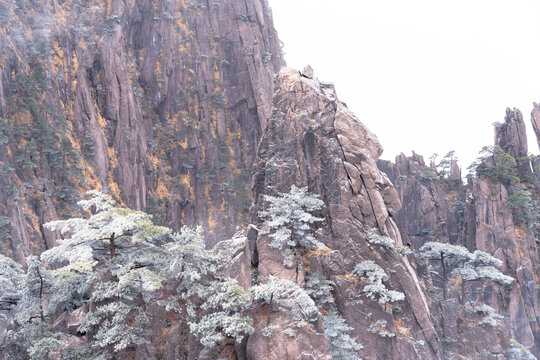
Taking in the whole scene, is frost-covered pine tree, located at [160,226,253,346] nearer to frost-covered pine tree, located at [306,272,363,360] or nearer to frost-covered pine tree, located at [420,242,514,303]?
frost-covered pine tree, located at [306,272,363,360]

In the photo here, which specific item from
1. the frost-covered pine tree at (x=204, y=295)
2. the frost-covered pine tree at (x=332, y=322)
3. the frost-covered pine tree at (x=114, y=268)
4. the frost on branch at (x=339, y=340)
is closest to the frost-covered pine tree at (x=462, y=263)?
the frost-covered pine tree at (x=332, y=322)

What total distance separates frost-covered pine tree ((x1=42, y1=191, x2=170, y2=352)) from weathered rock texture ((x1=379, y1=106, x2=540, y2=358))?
26.7 metres

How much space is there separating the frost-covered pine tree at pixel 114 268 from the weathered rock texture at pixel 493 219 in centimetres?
2671

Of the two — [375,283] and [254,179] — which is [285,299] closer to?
[375,283]

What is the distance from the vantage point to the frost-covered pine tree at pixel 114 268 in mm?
12898

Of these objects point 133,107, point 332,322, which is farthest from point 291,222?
point 133,107

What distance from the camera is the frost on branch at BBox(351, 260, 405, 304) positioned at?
19.7 meters

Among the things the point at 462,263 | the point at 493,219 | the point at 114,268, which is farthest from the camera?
the point at 493,219

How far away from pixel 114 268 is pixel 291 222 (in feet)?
32.4

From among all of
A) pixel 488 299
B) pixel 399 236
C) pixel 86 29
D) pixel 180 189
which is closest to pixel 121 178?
pixel 180 189

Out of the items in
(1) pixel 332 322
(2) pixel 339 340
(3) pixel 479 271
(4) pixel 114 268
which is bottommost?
(2) pixel 339 340

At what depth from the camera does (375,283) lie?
2017cm

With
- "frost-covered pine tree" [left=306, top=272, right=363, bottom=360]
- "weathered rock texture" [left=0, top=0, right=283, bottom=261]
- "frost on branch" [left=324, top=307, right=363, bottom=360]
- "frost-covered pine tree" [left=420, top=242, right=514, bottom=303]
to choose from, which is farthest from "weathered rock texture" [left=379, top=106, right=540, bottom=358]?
"weathered rock texture" [left=0, top=0, right=283, bottom=261]

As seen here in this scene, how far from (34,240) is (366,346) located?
24.1 meters
